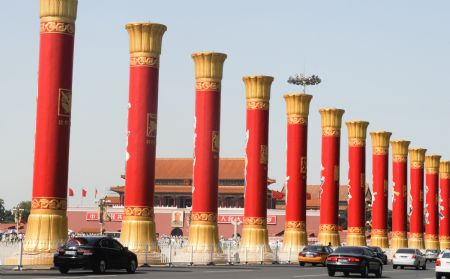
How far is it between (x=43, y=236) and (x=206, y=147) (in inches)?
608

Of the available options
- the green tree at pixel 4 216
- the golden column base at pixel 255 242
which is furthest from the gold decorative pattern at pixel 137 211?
the green tree at pixel 4 216

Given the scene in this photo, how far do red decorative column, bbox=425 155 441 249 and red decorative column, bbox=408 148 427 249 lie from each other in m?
4.55

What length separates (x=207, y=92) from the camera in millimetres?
53125

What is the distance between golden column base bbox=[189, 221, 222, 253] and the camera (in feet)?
172

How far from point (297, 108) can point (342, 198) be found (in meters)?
93.9

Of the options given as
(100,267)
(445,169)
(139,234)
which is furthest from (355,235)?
(100,267)

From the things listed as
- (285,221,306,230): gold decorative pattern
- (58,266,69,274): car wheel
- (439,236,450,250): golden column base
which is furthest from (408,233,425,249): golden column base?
(58,266,69,274): car wheel

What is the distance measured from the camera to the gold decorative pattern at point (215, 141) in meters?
53.2

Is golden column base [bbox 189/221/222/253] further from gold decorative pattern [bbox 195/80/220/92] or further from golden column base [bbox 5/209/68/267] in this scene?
golden column base [bbox 5/209/68/267]

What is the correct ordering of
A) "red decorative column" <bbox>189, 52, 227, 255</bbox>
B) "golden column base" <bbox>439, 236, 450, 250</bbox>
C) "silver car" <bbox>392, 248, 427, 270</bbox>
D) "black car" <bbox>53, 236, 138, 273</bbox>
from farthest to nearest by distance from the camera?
"golden column base" <bbox>439, 236, 450, 250</bbox>
"silver car" <bbox>392, 248, 427, 270</bbox>
"red decorative column" <bbox>189, 52, 227, 255</bbox>
"black car" <bbox>53, 236, 138, 273</bbox>

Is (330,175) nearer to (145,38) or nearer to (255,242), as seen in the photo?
(255,242)

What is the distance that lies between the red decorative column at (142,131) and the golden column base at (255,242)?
12.3m

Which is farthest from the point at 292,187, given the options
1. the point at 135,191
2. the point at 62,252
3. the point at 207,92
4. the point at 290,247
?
the point at 62,252

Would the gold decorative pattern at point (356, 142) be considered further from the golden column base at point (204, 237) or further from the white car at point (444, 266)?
the white car at point (444, 266)
